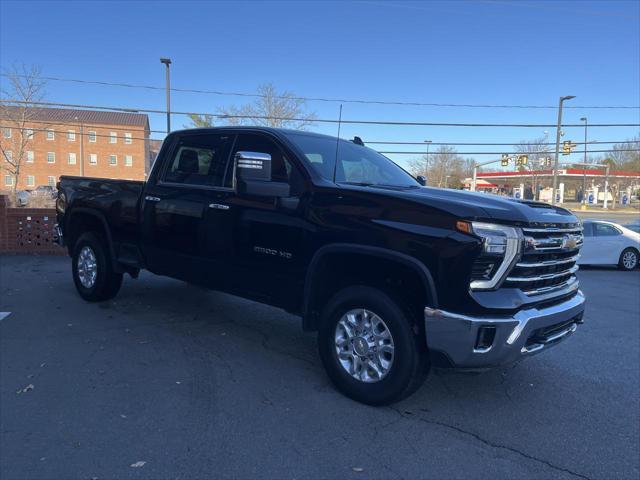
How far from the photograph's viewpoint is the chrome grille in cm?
336

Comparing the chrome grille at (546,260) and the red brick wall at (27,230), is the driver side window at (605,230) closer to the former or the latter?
the chrome grille at (546,260)

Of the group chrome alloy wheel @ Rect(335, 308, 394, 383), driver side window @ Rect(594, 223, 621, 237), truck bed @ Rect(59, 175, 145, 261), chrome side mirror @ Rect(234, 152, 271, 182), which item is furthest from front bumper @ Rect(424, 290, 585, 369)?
driver side window @ Rect(594, 223, 621, 237)

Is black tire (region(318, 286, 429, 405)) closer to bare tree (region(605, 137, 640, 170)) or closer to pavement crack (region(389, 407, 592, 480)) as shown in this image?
pavement crack (region(389, 407, 592, 480))

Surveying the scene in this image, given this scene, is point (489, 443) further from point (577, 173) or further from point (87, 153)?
point (87, 153)

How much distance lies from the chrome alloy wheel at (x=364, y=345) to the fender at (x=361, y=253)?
33 centimetres

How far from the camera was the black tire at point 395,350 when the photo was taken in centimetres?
346

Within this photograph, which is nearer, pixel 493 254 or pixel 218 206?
pixel 493 254

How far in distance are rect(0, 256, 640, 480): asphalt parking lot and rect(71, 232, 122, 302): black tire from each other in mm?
631

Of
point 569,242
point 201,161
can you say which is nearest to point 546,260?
point 569,242

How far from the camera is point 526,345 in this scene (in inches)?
133

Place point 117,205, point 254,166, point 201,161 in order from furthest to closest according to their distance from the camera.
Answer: point 117,205 < point 201,161 < point 254,166

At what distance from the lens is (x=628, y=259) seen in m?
12.9

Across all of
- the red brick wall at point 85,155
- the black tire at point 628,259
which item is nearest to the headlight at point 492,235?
the black tire at point 628,259

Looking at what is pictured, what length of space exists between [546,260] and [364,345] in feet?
4.76
